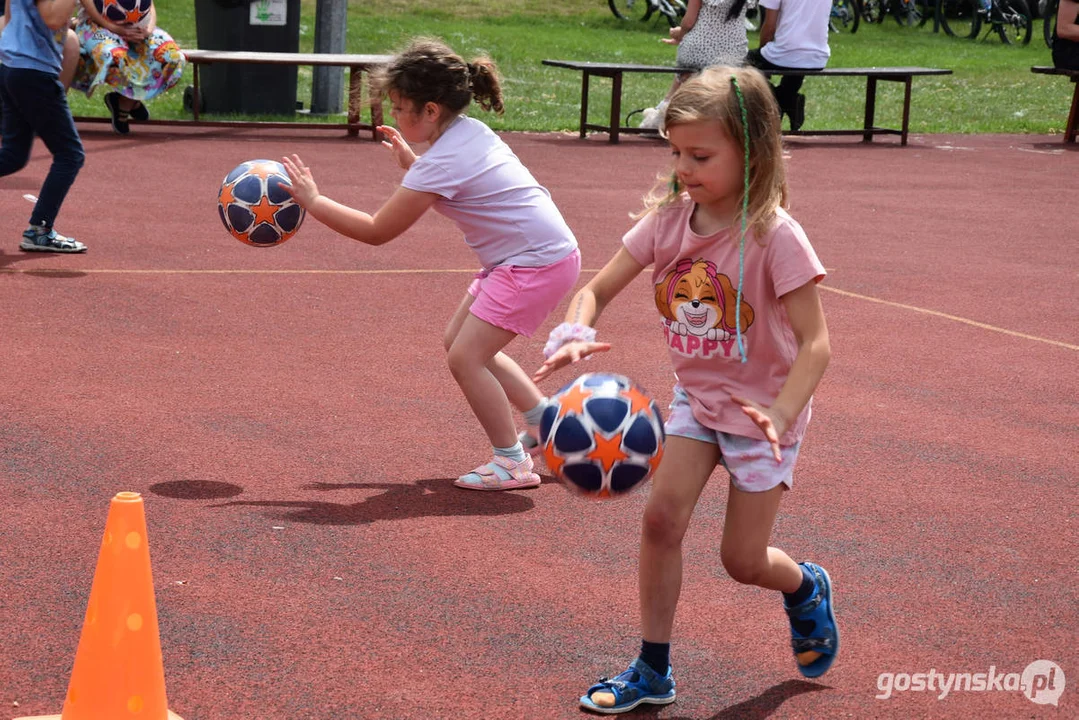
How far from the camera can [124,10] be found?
13914mm

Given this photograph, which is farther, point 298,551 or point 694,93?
point 298,551

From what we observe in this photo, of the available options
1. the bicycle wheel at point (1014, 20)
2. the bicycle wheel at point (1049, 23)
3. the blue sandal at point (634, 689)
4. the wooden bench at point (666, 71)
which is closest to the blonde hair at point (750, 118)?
the blue sandal at point (634, 689)

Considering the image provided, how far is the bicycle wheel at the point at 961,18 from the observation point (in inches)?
1387

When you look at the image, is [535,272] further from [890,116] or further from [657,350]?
[890,116]

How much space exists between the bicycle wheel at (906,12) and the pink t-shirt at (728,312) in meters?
35.0

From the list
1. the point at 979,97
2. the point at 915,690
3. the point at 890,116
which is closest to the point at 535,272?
the point at 915,690

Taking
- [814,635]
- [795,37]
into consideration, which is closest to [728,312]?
[814,635]

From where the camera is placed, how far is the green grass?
20688mm

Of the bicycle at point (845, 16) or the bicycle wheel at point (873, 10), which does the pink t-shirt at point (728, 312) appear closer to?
the bicycle at point (845, 16)

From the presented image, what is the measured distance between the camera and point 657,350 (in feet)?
25.5

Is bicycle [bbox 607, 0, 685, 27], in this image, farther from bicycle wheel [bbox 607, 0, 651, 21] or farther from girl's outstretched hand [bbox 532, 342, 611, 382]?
girl's outstretched hand [bbox 532, 342, 611, 382]

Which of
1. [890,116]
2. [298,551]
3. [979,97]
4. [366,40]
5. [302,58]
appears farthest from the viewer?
[366,40]

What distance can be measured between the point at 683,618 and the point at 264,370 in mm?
3274

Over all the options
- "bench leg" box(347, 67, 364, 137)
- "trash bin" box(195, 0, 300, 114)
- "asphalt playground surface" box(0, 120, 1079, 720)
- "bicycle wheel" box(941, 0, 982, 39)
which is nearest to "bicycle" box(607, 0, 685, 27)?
"bicycle wheel" box(941, 0, 982, 39)
